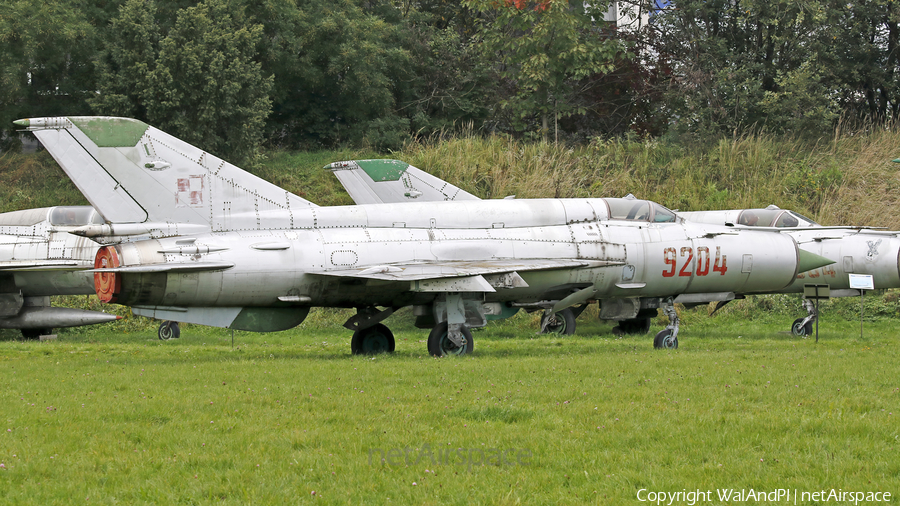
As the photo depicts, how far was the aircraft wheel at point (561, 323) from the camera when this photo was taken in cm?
1847

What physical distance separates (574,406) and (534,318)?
1317 cm

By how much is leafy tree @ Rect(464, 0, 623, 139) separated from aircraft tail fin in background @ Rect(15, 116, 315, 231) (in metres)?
17.9

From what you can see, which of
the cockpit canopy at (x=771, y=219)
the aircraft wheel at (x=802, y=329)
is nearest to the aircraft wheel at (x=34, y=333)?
the cockpit canopy at (x=771, y=219)

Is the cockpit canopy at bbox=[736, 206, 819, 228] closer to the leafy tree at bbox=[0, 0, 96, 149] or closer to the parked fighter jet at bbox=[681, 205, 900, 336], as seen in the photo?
the parked fighter jet at bbox=[681, 205, 900, 336]

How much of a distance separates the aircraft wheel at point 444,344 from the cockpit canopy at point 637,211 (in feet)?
11.5

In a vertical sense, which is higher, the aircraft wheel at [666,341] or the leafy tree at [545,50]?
the leafy tree at [545,50]

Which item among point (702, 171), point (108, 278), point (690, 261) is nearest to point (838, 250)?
point (690, 261)

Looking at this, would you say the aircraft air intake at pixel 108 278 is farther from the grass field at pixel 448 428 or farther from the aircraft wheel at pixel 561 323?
the aircraft wheel at pixel 561 323

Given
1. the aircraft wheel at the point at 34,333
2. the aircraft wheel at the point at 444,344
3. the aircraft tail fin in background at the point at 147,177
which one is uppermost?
the aircraft tail fin in background at the point at 147,177

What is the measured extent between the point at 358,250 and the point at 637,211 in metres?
5.09

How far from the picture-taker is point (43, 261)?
17.8 metres

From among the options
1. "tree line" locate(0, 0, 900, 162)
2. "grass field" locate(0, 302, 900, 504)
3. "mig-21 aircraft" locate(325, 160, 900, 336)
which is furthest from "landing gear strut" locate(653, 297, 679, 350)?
"tree line" locate(0, 0, 900, 162)

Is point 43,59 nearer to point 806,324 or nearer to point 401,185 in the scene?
point 401,185

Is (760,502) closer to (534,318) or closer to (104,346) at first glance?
(104,346)
